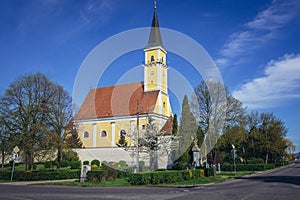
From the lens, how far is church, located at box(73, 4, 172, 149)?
45.8m

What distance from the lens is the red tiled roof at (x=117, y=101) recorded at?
4675cm

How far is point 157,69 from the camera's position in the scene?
1953 inches

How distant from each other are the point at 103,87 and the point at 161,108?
1468 cm

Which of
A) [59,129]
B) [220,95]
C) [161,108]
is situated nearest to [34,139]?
[59,129]

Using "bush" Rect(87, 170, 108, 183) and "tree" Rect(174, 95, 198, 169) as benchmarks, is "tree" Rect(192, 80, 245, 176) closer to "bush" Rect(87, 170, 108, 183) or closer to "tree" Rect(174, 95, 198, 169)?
"tree" Rect(174, 95, 198, 169)

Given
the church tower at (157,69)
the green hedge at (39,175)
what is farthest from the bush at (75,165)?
the church tower at (157,69)

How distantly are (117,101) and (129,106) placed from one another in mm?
3397

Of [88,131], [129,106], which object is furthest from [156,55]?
[88,131]

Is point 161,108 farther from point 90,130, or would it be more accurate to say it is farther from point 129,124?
point 90,130

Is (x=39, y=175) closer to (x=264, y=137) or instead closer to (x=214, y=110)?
(x=214, y=110)

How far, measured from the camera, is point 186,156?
3444 centimetres

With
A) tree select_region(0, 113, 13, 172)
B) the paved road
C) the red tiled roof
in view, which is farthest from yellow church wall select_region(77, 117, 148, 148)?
the paved road

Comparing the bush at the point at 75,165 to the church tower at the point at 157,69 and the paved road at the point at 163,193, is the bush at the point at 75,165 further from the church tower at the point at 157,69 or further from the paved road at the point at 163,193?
the paved road at the point at 163,193

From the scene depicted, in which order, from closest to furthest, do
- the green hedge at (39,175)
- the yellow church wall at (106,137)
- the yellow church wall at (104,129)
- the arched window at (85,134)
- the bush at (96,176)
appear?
1. the bush at (96,176)
2. the green hedge at (39,175)
3. the yellow church wall at (104,129)
4. the yellow church wall at (106,137)
5. the arched window at (85,134)
